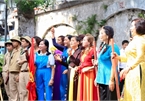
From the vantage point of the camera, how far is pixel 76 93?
627cm

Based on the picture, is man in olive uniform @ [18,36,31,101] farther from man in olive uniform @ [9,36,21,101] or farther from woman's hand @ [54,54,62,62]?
woman's hand @ [54,54,62,62]

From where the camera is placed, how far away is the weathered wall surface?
8725 millimetres

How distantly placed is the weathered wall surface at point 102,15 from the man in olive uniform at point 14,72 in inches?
109

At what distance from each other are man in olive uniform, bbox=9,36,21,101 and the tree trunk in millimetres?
3010

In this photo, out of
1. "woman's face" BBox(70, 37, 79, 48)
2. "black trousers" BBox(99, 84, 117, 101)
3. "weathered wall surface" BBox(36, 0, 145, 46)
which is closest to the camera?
"black trousers" BBox(99, 84, 117, 101)

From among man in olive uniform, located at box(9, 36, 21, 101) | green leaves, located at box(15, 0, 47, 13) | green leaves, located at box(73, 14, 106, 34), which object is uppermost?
green leaves, located at box(15, 0, 47, 13)

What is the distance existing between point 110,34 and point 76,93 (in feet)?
Result: 4.83

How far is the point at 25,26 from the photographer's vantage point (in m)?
10.8

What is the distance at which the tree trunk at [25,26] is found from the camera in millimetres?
10664

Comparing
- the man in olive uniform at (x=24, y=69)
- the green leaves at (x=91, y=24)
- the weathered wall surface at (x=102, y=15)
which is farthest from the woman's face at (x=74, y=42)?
the green leaves at (x=91, y=24)

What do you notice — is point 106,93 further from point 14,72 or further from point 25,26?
point 25,26

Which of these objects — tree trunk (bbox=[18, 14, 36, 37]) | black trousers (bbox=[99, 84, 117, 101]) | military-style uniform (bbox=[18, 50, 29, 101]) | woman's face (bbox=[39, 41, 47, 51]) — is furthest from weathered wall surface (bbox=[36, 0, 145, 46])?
black trousers (bbox=[99, 84, 117, 101])

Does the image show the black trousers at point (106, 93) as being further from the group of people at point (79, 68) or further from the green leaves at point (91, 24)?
the green leaves at point (91, 24)

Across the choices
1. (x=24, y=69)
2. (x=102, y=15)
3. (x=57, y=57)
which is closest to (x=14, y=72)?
(x=24, y=69)
